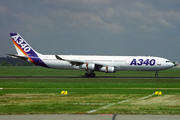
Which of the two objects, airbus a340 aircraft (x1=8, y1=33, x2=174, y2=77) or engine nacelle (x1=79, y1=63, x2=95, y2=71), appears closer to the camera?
engine nacelle (x1=79, y1=63, x2=95, y2=71)

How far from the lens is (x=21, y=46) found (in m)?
49.3

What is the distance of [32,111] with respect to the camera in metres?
10.9

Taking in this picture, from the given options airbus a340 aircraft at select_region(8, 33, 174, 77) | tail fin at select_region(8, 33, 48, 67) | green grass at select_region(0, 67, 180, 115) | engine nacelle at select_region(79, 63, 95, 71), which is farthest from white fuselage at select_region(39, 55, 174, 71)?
green grass at select_region(0, 67, 180, 115)

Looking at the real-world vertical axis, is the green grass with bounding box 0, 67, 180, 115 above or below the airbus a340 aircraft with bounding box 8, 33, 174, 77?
below

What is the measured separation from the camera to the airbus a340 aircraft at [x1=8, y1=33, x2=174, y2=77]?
45031mm

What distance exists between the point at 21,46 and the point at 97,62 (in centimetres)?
1457

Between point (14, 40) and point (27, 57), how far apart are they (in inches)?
192

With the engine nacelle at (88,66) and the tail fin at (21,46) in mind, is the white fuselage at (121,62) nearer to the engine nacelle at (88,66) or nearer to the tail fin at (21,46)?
the engine nacelle at (88,66)

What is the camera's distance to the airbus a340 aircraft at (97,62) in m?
45.0

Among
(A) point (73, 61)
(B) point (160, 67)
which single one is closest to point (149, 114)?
(A) point (73, 61)
